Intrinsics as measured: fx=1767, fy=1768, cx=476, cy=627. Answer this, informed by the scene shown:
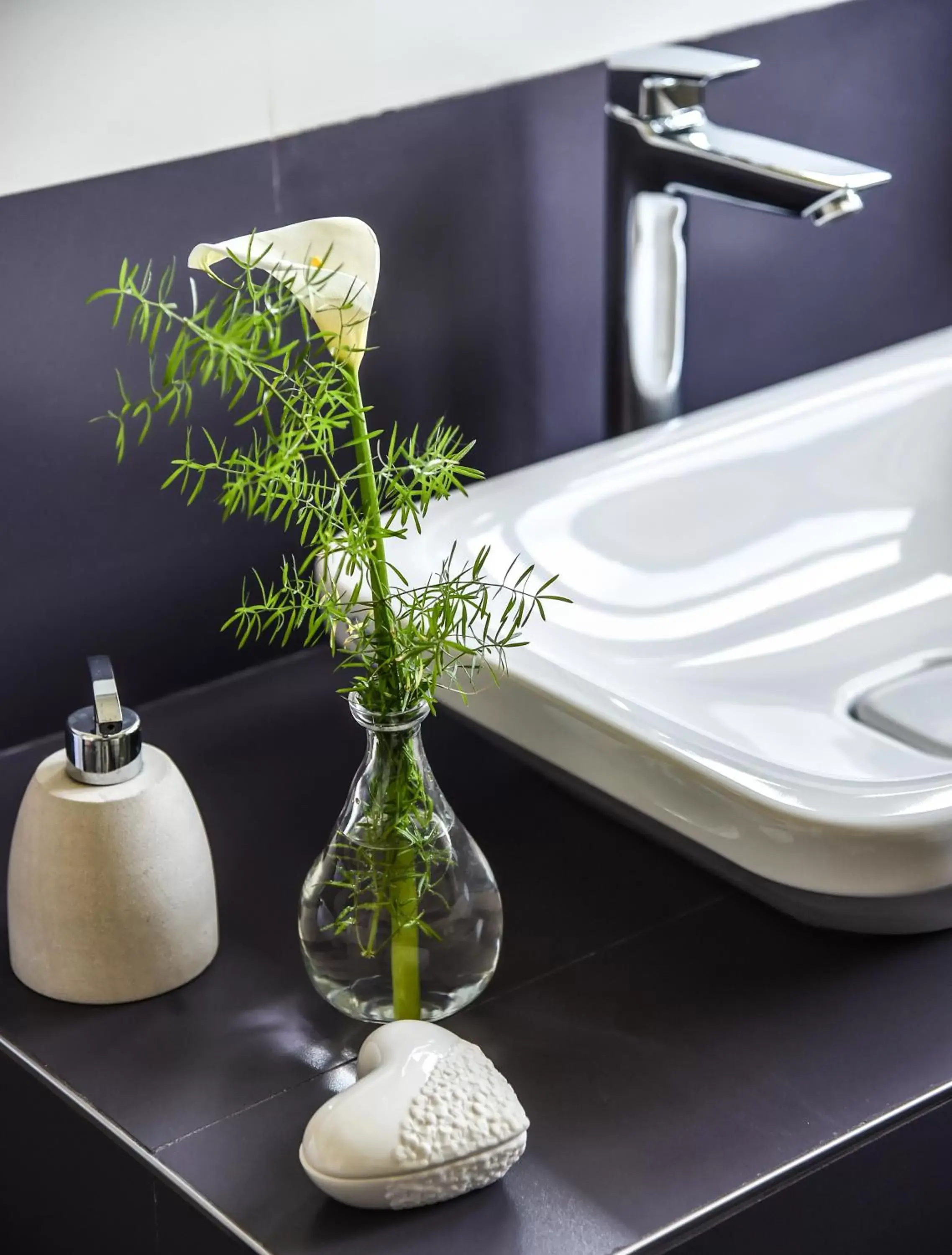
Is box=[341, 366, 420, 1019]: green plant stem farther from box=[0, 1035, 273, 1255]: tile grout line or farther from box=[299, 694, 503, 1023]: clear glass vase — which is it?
box=[0, 1035, 273, 1255]: tile grout line

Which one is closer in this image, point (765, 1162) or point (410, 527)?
point (765, 1162)

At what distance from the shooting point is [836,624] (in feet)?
3.45

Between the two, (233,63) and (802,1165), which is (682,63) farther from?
(802,1165)

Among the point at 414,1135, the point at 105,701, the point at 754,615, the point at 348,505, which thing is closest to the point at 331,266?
the point at 348,505

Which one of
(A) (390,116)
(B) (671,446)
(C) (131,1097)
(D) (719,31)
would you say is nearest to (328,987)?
(C) (131,1097)

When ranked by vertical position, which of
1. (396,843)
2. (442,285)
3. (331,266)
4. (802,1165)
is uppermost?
(331,266)

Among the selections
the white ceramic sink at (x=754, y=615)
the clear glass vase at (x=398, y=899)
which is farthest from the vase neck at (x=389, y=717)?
the white ceramic sink at (x=754, y=615)

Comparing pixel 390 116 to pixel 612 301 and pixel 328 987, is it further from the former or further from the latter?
pixel 328 987

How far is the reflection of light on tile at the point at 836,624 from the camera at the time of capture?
1013 millimetres

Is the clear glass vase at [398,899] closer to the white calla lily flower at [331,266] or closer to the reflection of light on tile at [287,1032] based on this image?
the reflection of light on tile at [287,1032]

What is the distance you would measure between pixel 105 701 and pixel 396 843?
14 cm

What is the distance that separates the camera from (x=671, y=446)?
1032 mm

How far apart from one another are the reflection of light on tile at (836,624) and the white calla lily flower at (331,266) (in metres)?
0.38

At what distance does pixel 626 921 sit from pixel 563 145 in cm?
51
